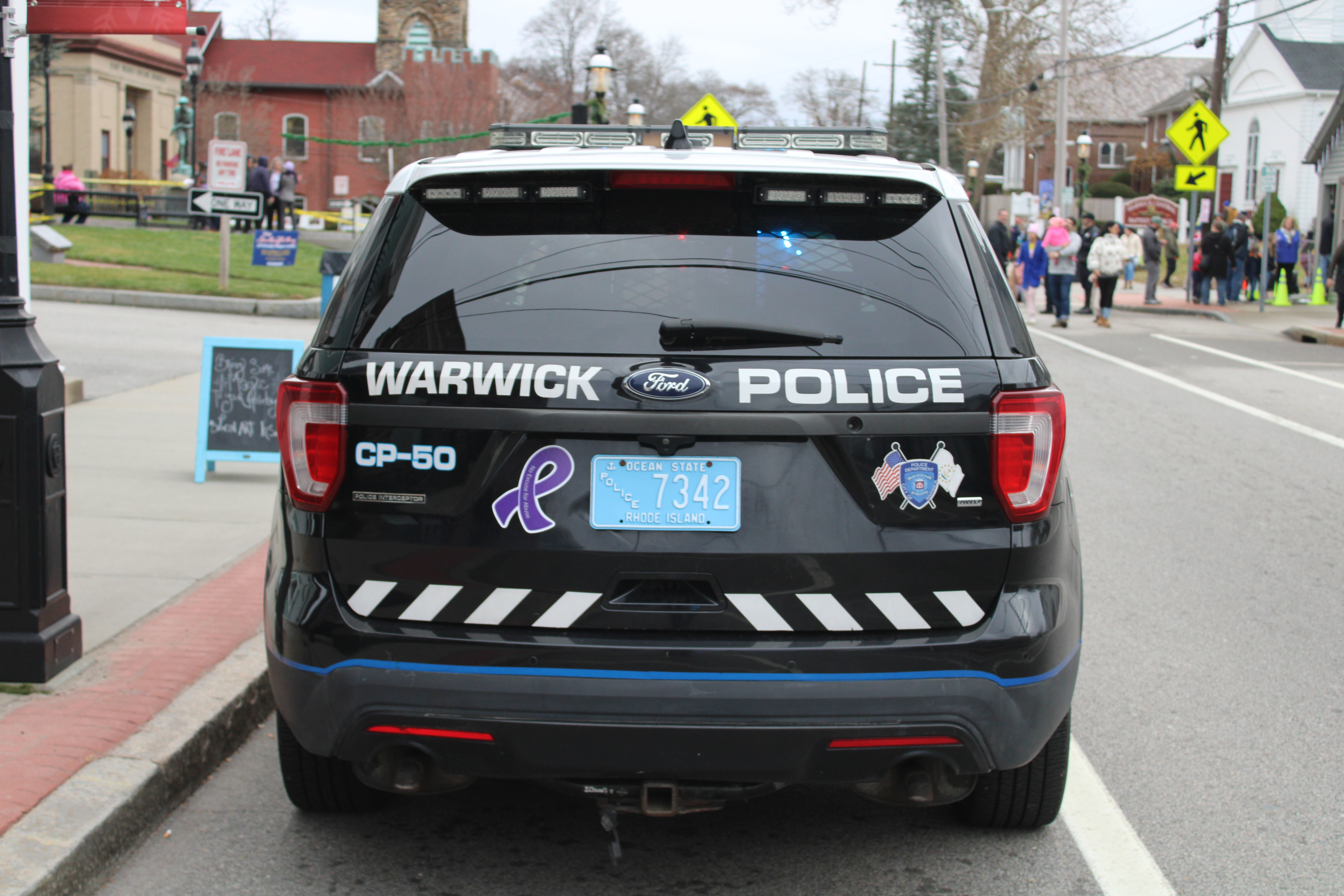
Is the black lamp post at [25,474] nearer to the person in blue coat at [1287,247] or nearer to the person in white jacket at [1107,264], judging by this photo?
the person in white jacket at [1107,264]

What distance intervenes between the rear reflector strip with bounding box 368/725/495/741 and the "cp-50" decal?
23.0 inches

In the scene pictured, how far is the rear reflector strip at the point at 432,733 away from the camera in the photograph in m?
2.98

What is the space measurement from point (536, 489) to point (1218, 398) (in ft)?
40.6

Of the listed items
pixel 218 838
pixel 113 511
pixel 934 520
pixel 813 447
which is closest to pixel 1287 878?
pixel 934 520

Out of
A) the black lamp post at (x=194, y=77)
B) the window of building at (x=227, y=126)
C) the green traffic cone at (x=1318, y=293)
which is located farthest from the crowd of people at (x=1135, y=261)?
the window of building at (x=227, y=126)

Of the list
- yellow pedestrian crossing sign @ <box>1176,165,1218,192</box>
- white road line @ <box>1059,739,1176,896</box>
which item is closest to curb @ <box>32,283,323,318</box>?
white road line @ <box>1059,739,1176,896</box>

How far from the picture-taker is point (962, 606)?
3.02 m

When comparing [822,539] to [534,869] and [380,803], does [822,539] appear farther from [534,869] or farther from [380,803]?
[380,803]

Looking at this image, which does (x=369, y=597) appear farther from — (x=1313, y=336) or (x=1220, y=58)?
(x=1220, y=58)

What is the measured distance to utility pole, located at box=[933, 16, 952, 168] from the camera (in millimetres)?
50438

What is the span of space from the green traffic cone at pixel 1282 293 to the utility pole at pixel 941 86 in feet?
73.2

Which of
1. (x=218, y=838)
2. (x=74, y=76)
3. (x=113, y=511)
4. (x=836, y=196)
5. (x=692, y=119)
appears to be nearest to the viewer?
(x=836, y=196)

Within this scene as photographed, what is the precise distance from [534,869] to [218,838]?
948 mm

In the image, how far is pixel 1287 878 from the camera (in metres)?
3.59
